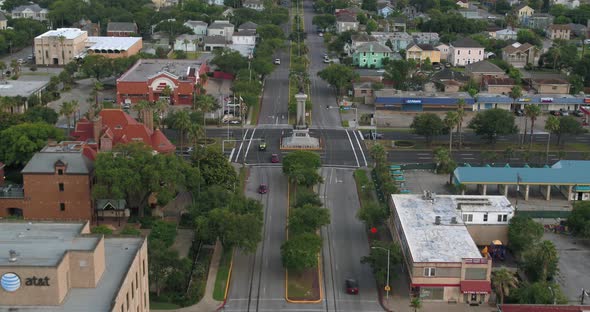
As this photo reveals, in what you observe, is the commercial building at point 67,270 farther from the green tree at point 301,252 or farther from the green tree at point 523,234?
the green tree at point 523,234

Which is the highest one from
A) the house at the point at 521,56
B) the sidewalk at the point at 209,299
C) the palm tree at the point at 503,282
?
the house at the point at 521,56

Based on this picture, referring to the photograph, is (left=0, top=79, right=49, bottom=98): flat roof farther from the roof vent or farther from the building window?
the roof vent

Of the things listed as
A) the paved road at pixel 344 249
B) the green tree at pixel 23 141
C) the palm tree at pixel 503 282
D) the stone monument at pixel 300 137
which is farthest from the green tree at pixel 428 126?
the green tree at pixel 23 141

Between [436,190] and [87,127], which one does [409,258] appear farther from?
[87,127]

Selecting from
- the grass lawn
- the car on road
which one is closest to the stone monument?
the grass lawn

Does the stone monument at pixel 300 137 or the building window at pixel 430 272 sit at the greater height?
the stone monument at pixel 300 137

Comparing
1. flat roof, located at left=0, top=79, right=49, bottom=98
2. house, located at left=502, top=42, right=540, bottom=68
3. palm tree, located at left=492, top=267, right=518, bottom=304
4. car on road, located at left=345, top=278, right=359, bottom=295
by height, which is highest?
house, located at left=502, top=42, right=540, bottom=68

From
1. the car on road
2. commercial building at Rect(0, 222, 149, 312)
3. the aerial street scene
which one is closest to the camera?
commercial building at Rect(0, 222, 149, 312)

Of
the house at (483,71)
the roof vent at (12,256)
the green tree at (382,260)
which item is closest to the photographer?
the roof vent at (12,256)
